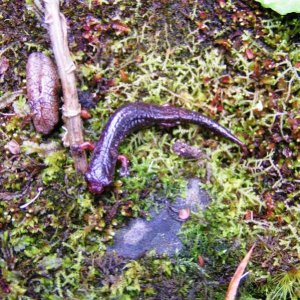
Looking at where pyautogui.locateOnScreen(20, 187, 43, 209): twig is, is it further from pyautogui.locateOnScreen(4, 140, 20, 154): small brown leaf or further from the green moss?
pyautogui.locateOnScreen(4, 140, 20, 154): small brown leaf

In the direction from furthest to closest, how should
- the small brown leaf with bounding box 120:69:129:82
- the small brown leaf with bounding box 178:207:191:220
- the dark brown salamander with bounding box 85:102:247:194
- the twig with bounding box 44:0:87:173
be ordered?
the small brown leaf with bounding box 120:69:129:82 < the small brown leaf with bounding box 178:207:191:220 < the dark brown salamander with bounding box 85:102:247:194 < the twig with bounding box 44:0:87:173

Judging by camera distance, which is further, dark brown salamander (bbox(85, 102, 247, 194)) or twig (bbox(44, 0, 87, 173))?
dark brown salamander (bbox(85, 102, 247, 194))

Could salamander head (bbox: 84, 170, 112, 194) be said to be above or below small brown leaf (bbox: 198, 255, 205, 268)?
above

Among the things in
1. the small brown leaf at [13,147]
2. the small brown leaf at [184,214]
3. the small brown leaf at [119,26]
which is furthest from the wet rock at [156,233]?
the small brown leaf at [119,26]

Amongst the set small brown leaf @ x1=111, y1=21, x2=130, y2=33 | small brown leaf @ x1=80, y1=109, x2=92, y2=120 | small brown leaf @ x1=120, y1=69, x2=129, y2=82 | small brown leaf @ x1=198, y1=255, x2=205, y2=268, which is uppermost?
small brown leaf @ x1=111, y1=21, x2=130, y2=33

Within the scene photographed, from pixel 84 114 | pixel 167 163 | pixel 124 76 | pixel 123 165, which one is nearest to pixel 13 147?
pixel 84 114

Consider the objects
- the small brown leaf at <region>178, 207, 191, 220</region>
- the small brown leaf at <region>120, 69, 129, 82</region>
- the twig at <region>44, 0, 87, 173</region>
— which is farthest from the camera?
the small brown leaf at <region>120, 69, 129, 82</region>

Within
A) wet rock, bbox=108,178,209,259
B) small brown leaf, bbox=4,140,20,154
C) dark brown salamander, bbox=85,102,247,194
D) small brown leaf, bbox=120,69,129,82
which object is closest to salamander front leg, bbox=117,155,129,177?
dark brown salamander, bbox=85,102,247,194

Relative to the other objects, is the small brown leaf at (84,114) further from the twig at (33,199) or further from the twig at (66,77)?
the twig at (33,199)
